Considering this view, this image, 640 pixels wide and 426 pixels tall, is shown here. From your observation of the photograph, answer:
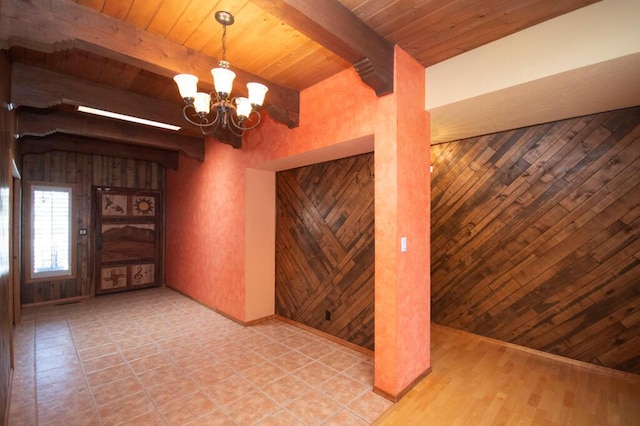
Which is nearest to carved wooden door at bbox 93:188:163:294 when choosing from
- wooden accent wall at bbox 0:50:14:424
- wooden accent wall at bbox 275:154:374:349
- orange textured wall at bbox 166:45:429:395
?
wooden accent wall at bbox 275:154:374:349

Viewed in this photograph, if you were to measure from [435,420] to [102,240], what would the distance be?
21.8ft

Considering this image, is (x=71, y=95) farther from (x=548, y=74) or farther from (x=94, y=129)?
(x=548, y=74)

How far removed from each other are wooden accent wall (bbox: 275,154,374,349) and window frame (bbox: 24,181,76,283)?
432cm

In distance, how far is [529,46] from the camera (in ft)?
6.81

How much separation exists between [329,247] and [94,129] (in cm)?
385

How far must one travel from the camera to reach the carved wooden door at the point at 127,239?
590cm

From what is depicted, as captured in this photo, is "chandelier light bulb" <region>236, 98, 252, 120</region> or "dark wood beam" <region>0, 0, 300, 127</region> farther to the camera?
"chandelier light bulb" <region>236, 98, 252, 120</region>

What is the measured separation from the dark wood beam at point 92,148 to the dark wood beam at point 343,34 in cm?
526

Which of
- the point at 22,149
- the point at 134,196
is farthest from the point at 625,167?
the point at 22,149

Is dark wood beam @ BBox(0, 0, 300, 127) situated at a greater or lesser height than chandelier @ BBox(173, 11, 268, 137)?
greater

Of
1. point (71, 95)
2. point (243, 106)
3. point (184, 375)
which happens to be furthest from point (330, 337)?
point (71, 95)

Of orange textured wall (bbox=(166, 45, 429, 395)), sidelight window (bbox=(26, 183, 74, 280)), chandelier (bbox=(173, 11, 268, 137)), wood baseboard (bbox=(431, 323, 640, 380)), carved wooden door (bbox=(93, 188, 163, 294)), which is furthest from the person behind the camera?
carved wooden door (bbox=(93, 188, 163, 294))

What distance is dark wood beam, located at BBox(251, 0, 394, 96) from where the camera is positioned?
66.1 inches

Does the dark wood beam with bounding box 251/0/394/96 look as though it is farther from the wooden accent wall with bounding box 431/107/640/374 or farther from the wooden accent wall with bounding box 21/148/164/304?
the wooden accent wall with bounding box 21/148/164/304
